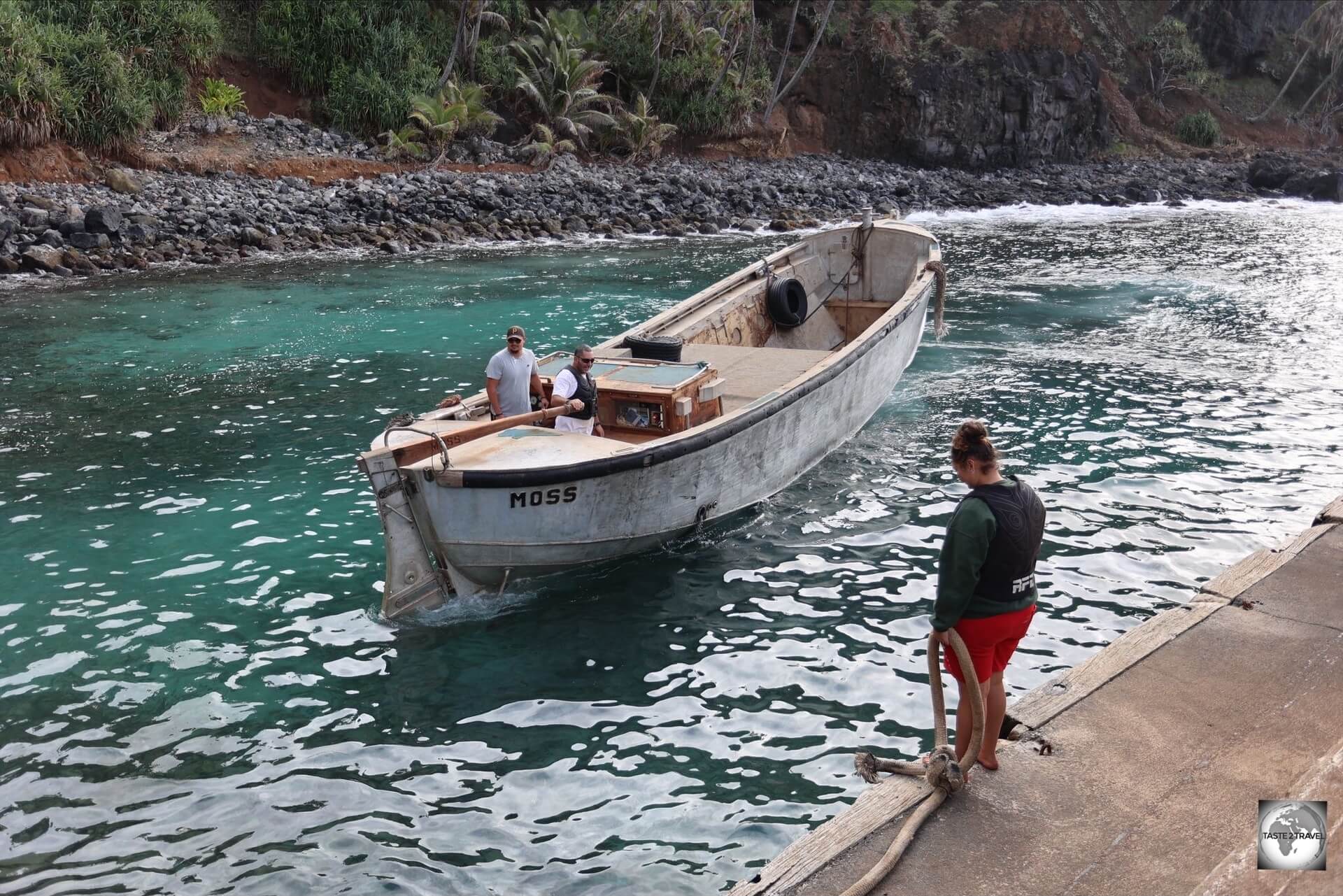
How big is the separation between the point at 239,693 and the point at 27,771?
135 centimetres

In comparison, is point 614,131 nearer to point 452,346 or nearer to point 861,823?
point 452,346

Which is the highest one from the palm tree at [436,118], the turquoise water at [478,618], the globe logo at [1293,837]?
the palm tree at [436,118]

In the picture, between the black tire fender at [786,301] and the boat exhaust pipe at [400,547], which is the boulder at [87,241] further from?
the boat exhaust pipe at [400,547]

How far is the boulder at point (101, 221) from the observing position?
25875 mm

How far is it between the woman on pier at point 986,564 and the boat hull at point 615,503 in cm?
404

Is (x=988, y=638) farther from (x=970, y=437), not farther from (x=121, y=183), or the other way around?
(x=121, y=183)

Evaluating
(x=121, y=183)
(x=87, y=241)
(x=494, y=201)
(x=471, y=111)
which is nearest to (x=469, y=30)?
(x=471, y=111)

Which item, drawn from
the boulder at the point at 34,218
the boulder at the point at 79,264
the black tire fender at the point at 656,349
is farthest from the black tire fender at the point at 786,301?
the boulder at the point at 34,218

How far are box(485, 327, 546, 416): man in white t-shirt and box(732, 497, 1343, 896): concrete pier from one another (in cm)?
566

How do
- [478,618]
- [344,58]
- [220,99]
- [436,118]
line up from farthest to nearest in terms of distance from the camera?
[344,58], [436,118], [220,99], [478,618]

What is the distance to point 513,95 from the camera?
4144 cm

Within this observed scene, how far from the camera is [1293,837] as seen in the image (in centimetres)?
447

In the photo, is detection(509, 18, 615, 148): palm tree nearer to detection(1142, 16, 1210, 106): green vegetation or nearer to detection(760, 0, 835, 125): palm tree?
detection(760, 0, 835, 125): palm tree

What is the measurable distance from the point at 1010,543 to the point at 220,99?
35724mm
